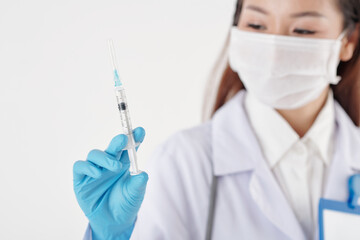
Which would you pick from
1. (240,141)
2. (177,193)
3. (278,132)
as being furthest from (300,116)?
(177,193)

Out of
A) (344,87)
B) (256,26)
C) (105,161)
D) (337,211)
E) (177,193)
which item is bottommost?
(337,211)

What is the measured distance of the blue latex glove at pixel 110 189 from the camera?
928mm

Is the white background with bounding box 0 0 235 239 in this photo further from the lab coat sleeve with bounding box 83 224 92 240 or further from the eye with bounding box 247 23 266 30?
the lab coat sleeve with bounding box 83 224 92 240

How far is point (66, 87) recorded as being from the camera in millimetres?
1550

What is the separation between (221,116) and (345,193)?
Answer: 0.44m

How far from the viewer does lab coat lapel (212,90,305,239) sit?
48.1 inches

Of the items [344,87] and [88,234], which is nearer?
[88,234]

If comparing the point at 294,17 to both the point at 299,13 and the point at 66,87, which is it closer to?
the point at 299,13

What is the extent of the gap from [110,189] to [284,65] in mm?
641

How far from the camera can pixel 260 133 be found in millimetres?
1382

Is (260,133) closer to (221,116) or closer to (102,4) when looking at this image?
(221,116)

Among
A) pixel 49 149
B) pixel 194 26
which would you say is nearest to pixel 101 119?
pixel 49 149

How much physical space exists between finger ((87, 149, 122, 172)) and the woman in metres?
0.33

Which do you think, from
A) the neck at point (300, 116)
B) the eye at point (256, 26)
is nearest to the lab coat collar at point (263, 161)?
the neck at point (300, 116)
